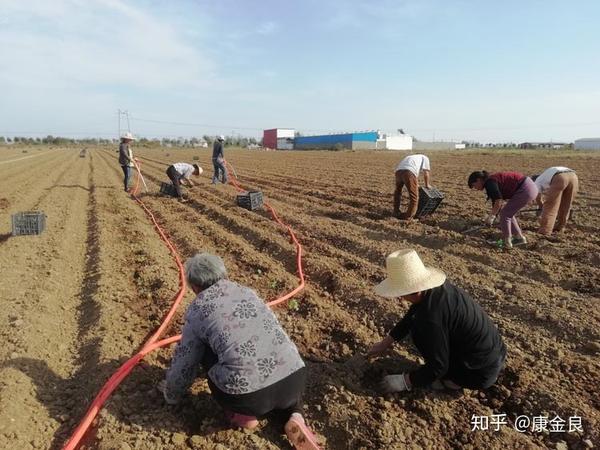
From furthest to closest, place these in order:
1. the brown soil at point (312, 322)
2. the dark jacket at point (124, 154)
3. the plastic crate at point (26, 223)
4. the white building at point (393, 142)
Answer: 1. the white building at point (393, 142)
2. the dark jacket at point (124, 154)
3. the plastic crate at point (26, 223)
4. the brown soil at point (312, 322)

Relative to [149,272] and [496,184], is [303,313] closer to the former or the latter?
[149,272]

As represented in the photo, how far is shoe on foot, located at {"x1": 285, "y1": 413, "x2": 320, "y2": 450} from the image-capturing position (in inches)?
99.0

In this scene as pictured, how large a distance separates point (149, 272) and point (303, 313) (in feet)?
7.33

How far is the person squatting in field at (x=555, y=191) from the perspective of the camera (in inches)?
254

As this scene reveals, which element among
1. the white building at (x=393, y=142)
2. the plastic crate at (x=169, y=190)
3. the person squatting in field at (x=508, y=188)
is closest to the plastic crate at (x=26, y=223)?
the plastic crate at (x=169, y=190)

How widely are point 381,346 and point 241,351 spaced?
1322mm

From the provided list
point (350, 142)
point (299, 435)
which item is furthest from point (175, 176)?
point (350, 142)

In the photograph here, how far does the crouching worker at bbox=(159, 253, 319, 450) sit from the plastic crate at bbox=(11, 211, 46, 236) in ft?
18.1

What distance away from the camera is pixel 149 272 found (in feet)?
17.9

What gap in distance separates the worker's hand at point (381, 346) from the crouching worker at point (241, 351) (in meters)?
0.89

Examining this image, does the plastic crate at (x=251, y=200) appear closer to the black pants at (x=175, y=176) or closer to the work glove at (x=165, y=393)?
the black pants at (x=175, y=176)

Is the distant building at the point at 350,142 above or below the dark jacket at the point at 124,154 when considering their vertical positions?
above

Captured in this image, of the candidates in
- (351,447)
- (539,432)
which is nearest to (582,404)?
(539,432)

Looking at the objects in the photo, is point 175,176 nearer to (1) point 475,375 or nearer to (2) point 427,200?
(2) point 427,200
